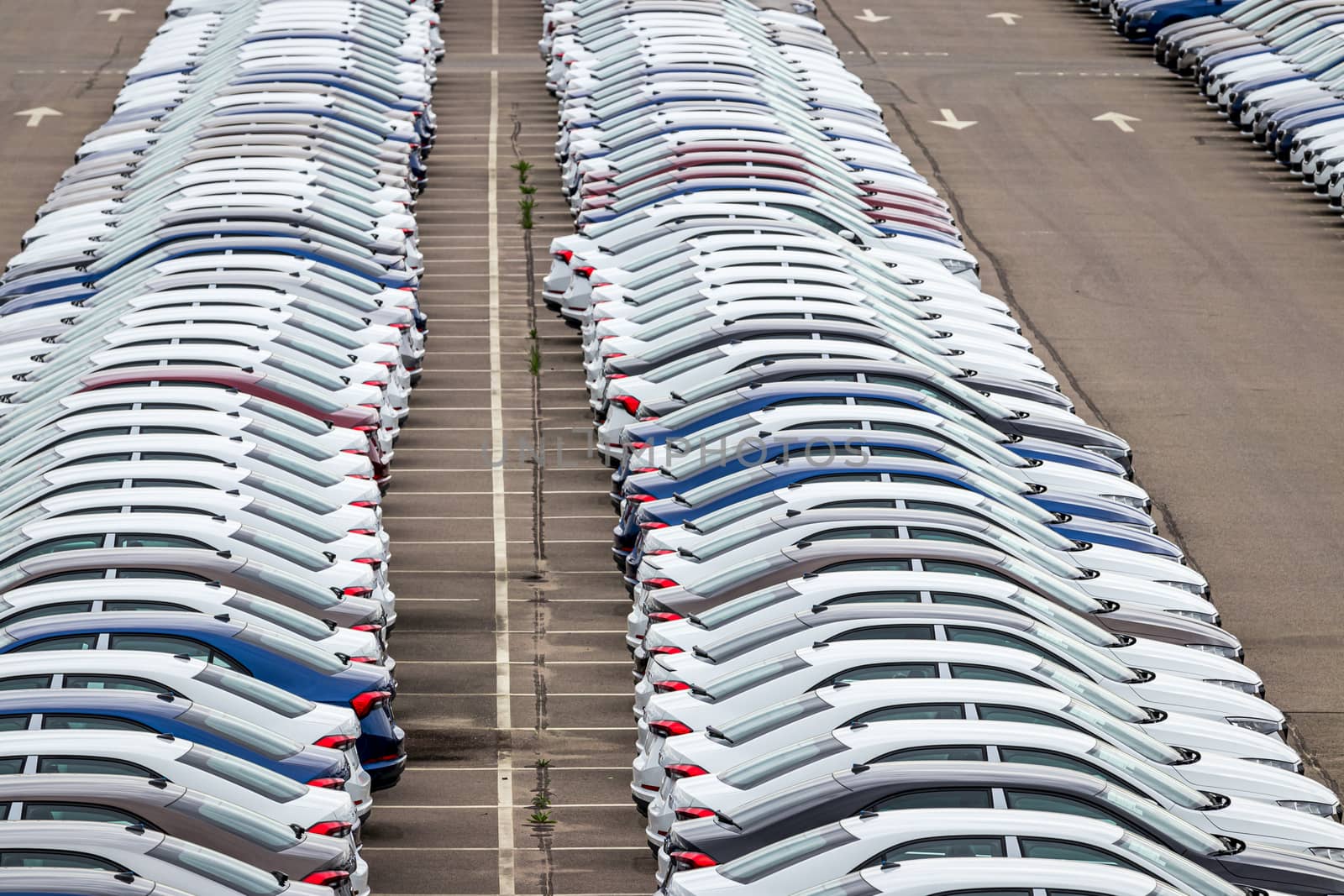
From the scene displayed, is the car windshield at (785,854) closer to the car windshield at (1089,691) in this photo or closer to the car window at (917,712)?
the car window at (917,712)

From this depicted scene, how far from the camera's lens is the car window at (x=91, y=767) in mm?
13117

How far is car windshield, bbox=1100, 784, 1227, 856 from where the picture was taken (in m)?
13.0

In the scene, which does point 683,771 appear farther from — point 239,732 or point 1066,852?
point 239,732

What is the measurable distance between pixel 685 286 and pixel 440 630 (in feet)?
17.5

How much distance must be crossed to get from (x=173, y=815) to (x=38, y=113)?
2528 centimetres

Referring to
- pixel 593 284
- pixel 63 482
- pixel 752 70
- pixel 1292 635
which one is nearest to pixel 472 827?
pixel 63 482

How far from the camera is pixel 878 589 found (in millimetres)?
15328

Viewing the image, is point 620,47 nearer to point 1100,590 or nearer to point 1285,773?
point 1100,590

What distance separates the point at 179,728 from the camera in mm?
13836

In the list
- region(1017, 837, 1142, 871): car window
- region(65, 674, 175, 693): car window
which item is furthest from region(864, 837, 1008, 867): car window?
region(65, 674, 175, 693): car window

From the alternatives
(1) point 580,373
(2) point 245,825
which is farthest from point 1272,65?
(2) point 245,825

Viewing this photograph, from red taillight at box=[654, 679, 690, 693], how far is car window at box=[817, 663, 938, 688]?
47.0 inches

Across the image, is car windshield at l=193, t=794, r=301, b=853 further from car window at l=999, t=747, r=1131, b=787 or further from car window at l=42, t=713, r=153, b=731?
car window at l=999, t=747, r=1131, b=787

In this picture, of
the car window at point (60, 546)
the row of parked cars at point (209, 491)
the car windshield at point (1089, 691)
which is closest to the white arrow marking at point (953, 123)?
the row of parked cars at point (209, 491)
